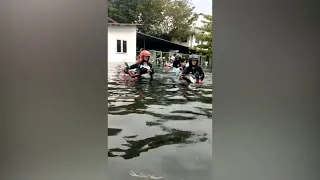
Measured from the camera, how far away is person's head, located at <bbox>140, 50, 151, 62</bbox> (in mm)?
2790

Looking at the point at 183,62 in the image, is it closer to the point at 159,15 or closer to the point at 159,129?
the point at 159,15

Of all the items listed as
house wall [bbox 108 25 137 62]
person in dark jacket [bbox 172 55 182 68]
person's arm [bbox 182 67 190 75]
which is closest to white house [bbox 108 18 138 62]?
house wall [bbox 108 25 137 62]

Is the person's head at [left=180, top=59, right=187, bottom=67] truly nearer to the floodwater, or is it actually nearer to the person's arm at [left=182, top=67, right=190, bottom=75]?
the person's arm at [left=182, top=67, right=190, bottom=75]

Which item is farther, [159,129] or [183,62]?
[183,62]

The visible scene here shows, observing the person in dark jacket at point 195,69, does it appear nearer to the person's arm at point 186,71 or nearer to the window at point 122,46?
the person's arm at point 186,71

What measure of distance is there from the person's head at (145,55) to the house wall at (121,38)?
0.07 m

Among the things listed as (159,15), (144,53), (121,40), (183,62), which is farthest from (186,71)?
(121,40)

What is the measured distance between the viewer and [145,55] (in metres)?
2.82

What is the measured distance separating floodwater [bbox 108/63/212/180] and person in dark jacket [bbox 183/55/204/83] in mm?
63

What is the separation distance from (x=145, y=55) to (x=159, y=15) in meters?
0.38
